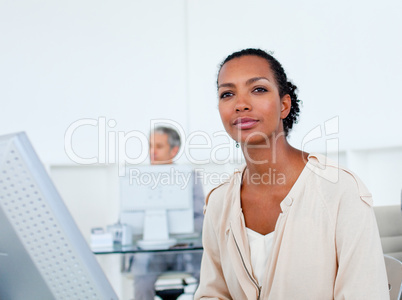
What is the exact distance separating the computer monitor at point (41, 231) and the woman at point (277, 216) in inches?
25.8

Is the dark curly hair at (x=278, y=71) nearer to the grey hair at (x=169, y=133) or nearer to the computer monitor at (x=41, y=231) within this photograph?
the computer monitor at (x=41, y=231)

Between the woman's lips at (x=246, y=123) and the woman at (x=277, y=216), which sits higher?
the woman's lips at (x=246, y=123)

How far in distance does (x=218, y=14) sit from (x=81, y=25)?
1372 mm

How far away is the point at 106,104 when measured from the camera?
488cm

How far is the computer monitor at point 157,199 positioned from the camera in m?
3.16

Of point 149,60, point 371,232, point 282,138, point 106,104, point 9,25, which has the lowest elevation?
point 371,232

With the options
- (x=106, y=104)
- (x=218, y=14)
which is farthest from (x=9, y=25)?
(x=218, y=14)

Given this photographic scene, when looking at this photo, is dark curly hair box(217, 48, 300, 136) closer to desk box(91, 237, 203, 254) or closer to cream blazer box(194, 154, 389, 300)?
cream blazer box(194, 154, 389, 300)

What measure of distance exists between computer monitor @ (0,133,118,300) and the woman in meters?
0.66

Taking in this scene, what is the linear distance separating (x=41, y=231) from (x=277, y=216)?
82 centimetres

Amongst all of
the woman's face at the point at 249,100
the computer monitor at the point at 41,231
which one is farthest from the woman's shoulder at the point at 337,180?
the computer monitor at the point at 41,231

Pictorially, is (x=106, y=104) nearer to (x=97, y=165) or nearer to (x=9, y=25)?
(x=97, y=165)

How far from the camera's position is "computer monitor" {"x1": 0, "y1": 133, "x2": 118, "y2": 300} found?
758mm

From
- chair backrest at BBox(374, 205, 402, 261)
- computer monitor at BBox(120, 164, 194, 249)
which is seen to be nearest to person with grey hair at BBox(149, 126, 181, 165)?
computer monitor at BBox(120, 164, 194, 249)
